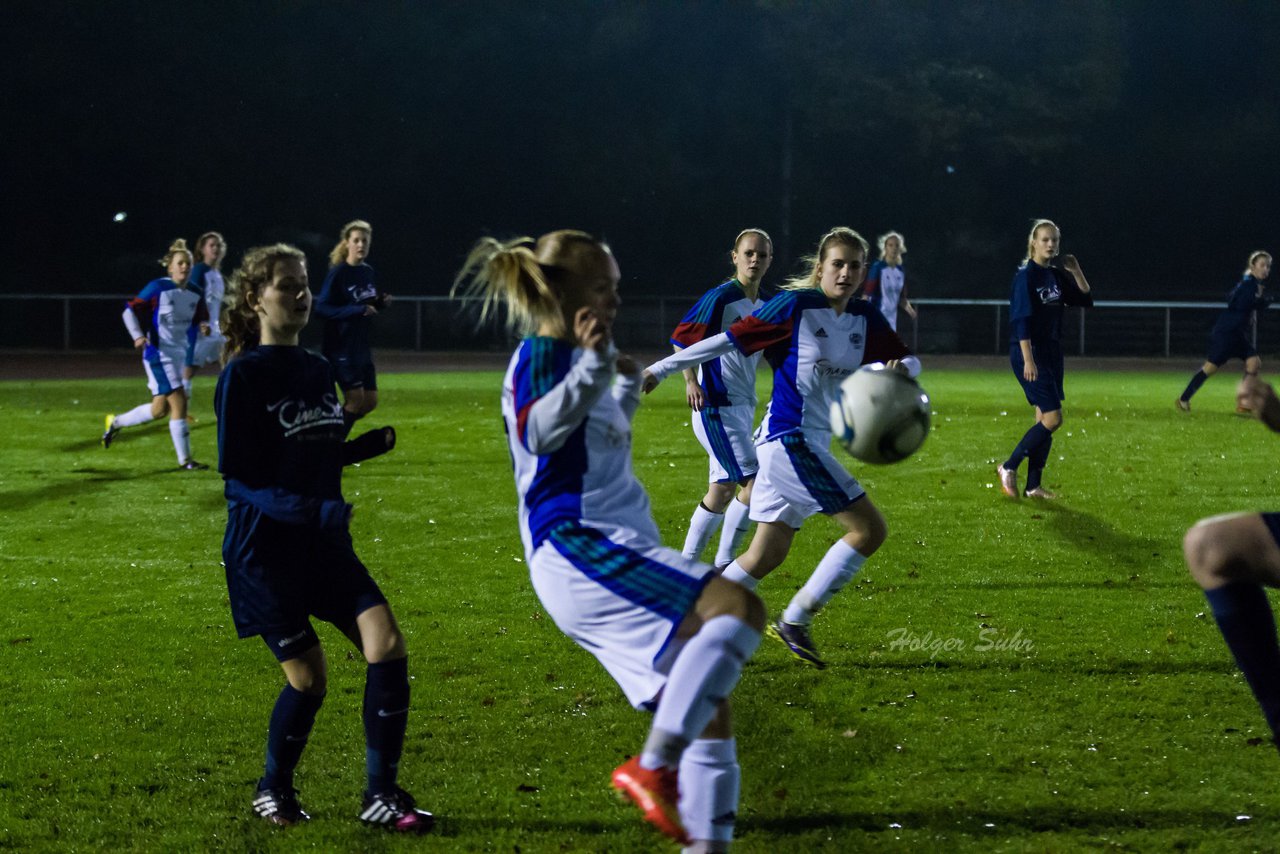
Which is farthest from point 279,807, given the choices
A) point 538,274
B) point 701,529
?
point 701,529

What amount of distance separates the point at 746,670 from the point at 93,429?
38.0 ft

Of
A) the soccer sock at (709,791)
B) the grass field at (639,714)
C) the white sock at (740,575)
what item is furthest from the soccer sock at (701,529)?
the soccer sock at (709,791)

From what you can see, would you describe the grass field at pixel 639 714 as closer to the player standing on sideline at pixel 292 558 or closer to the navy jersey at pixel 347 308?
the player standing on sideline at pixel 292 558

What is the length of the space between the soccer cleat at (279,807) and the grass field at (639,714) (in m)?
0.05

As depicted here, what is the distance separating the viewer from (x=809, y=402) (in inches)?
222

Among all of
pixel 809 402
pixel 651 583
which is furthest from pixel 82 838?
pixel 809 402

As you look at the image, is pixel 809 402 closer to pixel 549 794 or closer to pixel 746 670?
pixel 746 670

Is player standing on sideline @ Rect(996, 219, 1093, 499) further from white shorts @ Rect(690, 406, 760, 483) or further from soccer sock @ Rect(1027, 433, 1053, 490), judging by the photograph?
white shorts @ Rect(690, 406, 760, 483)

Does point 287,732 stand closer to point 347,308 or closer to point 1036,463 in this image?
point 1036,463

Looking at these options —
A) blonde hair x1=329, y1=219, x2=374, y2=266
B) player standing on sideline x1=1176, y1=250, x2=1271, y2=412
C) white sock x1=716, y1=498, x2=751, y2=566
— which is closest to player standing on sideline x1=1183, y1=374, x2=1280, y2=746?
white sock x1=716, y1=498, x2=751, y2=566

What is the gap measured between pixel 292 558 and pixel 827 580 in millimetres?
2549

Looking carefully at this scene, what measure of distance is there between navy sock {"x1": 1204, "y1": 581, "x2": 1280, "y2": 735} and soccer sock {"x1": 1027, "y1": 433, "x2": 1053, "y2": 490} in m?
6.60

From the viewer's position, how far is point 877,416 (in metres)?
4.22

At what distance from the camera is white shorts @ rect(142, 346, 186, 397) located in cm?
1216
